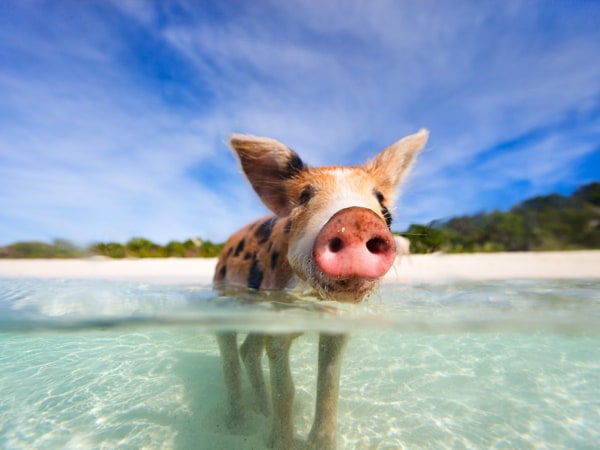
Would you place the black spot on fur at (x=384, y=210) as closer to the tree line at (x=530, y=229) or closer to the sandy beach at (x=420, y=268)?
the sandy beach at (x=420, y=268)

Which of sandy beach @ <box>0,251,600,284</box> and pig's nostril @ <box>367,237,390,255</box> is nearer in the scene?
pig's nostril @ <box>367,237,390,255</box>

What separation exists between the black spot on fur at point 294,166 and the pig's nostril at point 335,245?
4.76 ft

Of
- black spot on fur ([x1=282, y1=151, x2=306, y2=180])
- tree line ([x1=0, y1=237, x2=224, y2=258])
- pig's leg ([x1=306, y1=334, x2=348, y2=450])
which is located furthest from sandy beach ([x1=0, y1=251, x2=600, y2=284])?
black spot on fur ([x1=282, y1=151, x2=306, y2=180])

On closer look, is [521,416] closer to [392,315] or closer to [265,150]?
[392,315]

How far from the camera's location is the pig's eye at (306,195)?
143 inches

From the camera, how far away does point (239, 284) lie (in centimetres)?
505

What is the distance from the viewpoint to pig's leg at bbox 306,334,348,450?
13.0 ft

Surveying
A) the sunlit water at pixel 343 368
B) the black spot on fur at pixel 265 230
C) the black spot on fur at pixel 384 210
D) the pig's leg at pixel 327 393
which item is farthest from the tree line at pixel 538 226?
the black spot on fur at pixel 384 210

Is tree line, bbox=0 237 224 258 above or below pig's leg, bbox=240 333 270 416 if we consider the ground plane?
above

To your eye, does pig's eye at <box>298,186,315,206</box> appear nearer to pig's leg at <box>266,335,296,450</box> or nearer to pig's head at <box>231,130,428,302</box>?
pig's head at <box>231,130,428,302</box>

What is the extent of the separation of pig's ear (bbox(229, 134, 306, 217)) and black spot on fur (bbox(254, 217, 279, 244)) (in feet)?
2.22

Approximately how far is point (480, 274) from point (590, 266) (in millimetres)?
4080

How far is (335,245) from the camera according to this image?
272 cm

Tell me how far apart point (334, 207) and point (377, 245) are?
594 mm
